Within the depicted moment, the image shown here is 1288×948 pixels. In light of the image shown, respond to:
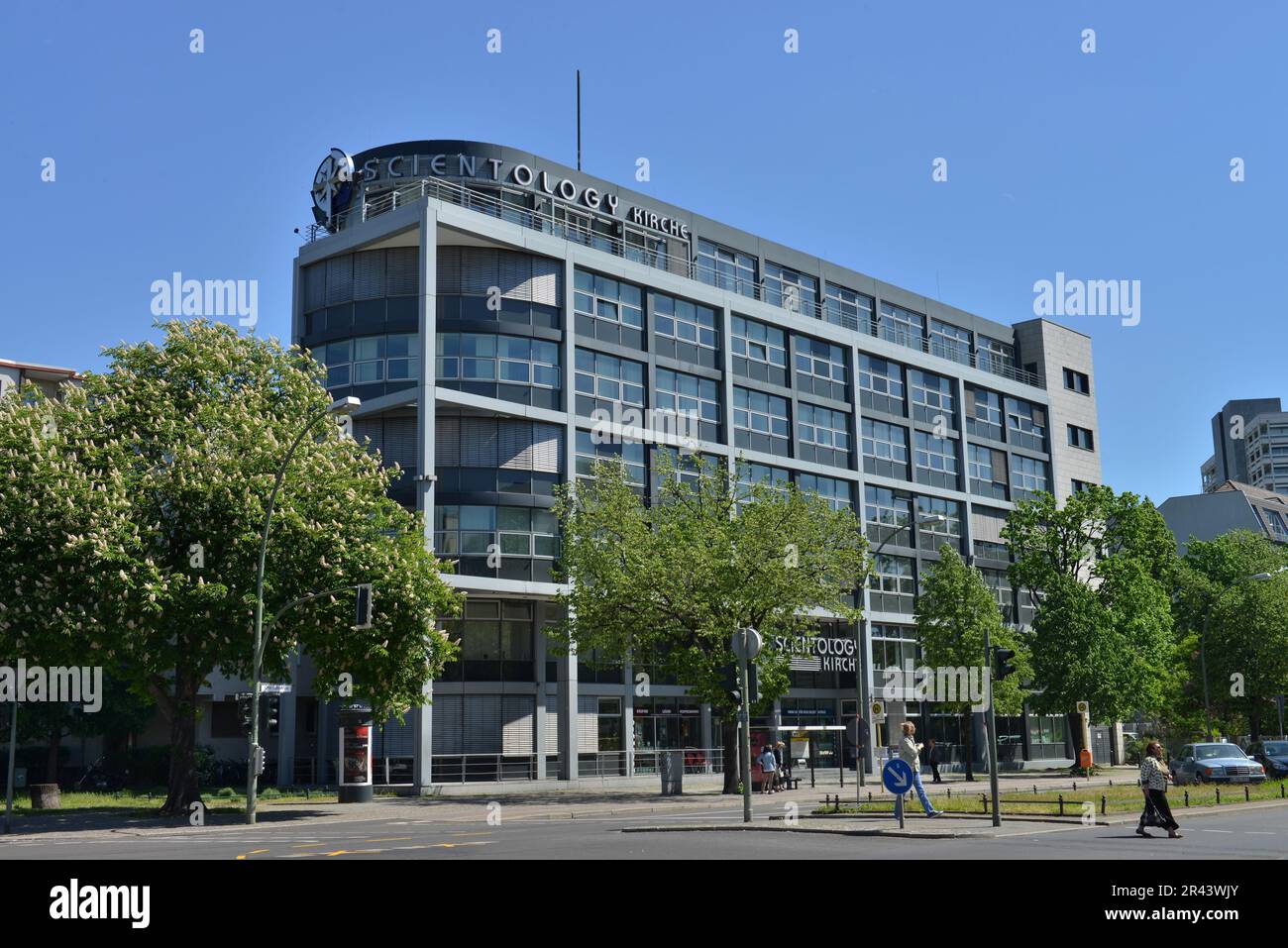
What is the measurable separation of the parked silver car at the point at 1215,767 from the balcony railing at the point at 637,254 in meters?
28.5

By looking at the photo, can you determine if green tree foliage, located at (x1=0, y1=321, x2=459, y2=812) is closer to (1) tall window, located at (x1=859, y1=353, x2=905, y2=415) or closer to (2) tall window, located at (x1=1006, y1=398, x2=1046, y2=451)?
(1) tall window, located at (x1=859, y1=353, x2=905, y2=415)

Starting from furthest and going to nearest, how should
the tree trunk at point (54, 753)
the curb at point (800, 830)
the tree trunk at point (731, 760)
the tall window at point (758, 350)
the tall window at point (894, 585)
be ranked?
the tall window at point (894, 585)
the tall window at point (758, 350)
the tree trunk at point (54, 753)
the tree trunk at point (731, 760)
the curb at point (800, 830)

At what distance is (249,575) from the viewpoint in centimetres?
3150

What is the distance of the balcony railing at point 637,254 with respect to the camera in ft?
161

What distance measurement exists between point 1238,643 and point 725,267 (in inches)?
1288

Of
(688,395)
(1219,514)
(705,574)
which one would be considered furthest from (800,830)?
(1219,514)

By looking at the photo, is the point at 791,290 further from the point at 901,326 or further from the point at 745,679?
the point at 745,679

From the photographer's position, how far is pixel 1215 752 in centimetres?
3800

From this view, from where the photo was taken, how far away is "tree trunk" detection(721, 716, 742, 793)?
129 feet

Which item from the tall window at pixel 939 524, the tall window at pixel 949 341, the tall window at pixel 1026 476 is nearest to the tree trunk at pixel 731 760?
the tall window at pixel 939 524

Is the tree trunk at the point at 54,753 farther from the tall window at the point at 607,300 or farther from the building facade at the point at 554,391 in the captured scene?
the tall window at the point at 607,300

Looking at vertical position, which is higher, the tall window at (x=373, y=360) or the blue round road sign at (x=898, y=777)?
the tall window at (x=373, y=360)
